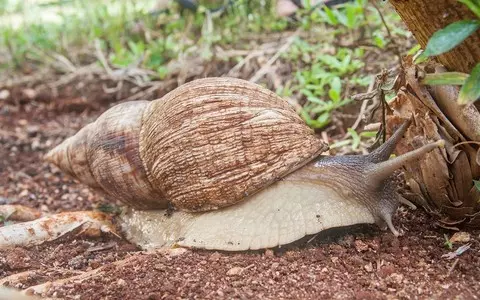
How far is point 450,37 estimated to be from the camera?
172 centimetres

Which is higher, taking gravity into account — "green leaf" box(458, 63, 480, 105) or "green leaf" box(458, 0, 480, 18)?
"green leaf" box(458, 0, 480, 18)

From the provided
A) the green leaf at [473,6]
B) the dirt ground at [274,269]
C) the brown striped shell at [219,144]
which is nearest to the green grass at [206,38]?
the brown striped shell at [219,144]

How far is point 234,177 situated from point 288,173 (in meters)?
0.24

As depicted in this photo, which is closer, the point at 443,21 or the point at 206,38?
the point at 443,21

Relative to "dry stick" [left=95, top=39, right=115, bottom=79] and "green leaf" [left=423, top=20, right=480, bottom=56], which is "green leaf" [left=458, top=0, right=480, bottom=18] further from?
"dry stick" [left=95, top=39, right=115, bottom=79]

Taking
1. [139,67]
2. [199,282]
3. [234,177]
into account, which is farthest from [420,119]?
[139,67]

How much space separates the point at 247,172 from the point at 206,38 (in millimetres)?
2354

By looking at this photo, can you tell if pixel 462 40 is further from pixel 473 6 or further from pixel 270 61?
pixel 270 61

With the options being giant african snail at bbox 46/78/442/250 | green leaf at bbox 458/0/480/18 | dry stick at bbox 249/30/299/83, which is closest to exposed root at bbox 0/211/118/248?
giant african snail at bbox 46/78/442/250

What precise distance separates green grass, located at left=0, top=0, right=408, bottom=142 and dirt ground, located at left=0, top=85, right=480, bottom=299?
54.3 inches

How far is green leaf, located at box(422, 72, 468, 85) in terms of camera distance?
183cm

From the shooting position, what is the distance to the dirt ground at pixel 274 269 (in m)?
1.92

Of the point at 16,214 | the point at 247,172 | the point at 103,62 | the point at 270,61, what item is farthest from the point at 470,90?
the point at 103,62

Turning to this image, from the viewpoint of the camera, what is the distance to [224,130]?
2.48m
